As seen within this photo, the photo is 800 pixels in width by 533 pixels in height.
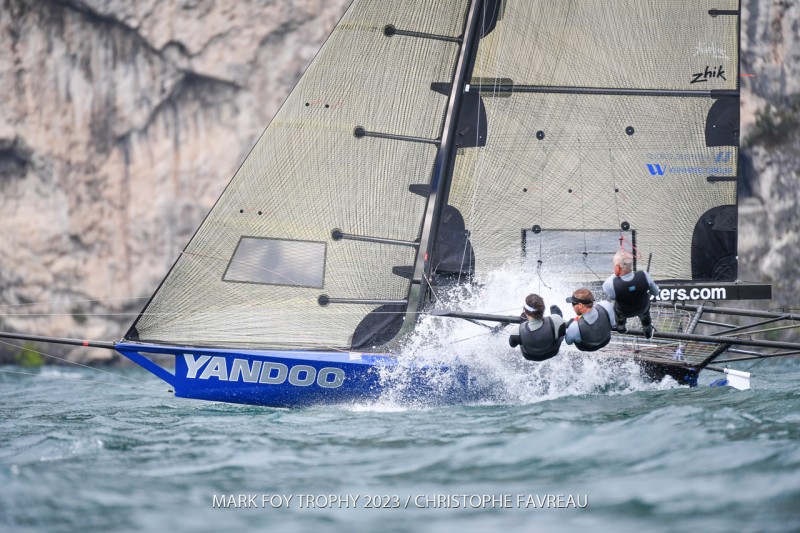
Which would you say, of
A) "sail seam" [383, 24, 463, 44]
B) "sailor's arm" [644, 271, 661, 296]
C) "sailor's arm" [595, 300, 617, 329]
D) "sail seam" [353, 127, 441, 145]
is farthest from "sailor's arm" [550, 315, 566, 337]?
"sail seam" [383, 24, 463, 44]

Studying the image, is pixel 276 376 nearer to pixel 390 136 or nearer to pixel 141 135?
pixel 390 136

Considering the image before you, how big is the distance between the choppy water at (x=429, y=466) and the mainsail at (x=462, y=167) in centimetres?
108

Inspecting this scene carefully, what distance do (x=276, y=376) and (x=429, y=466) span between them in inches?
106

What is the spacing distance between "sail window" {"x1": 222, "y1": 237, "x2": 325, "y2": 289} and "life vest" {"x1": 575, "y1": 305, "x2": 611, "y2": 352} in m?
2.55

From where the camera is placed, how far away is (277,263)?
8906mm

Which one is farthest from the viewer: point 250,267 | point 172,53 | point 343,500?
point 172,53

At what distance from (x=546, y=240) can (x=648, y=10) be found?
7.64 feet

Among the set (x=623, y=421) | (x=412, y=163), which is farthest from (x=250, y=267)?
(x=623, y=421)

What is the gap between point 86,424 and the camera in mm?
8094

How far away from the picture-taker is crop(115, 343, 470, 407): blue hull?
839cm

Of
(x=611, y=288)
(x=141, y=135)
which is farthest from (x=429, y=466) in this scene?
(x=141, y=135)

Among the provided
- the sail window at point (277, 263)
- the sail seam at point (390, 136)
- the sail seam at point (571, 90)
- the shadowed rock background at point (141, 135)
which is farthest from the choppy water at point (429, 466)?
the shadowed rock background at point (141, 135)

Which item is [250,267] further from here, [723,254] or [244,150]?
[244,150]

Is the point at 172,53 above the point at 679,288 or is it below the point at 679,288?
above
